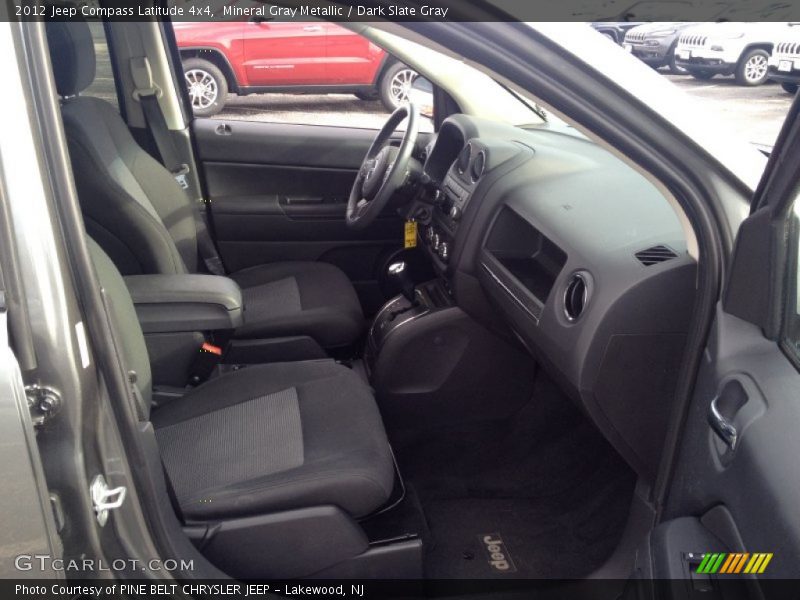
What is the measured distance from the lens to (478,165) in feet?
7.15

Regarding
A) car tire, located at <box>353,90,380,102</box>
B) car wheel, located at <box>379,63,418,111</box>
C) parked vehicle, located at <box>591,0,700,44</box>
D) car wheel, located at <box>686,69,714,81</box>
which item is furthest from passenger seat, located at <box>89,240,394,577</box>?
car tire, located at <box>353,90,380,102</box>

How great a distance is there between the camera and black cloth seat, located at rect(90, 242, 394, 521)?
1.50 meters

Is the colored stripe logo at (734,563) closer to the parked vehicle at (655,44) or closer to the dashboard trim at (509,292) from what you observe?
the dashboard trim at (509,292)

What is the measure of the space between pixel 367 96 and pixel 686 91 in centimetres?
263

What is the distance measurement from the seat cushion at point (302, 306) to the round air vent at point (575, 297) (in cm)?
103

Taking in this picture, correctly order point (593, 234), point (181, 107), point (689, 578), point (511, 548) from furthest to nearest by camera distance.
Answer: point (181, 107) < point (511, 548) < point (593, 234) < point (689, 578)

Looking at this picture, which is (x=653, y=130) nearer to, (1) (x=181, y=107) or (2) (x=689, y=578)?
(2) (x=689, y=578)

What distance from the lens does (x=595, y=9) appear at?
45.9 inches

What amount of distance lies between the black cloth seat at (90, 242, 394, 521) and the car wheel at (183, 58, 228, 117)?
190 centimetres

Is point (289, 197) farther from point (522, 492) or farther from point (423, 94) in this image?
point (522, 492)

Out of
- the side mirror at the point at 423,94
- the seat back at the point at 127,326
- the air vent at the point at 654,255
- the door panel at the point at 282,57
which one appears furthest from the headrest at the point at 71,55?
the door panel at the point at 282,57

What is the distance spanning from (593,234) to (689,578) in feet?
2.56

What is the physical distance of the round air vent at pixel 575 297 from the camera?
62.0 inches

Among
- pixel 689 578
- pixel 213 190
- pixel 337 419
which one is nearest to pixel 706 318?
pixel 689 578
